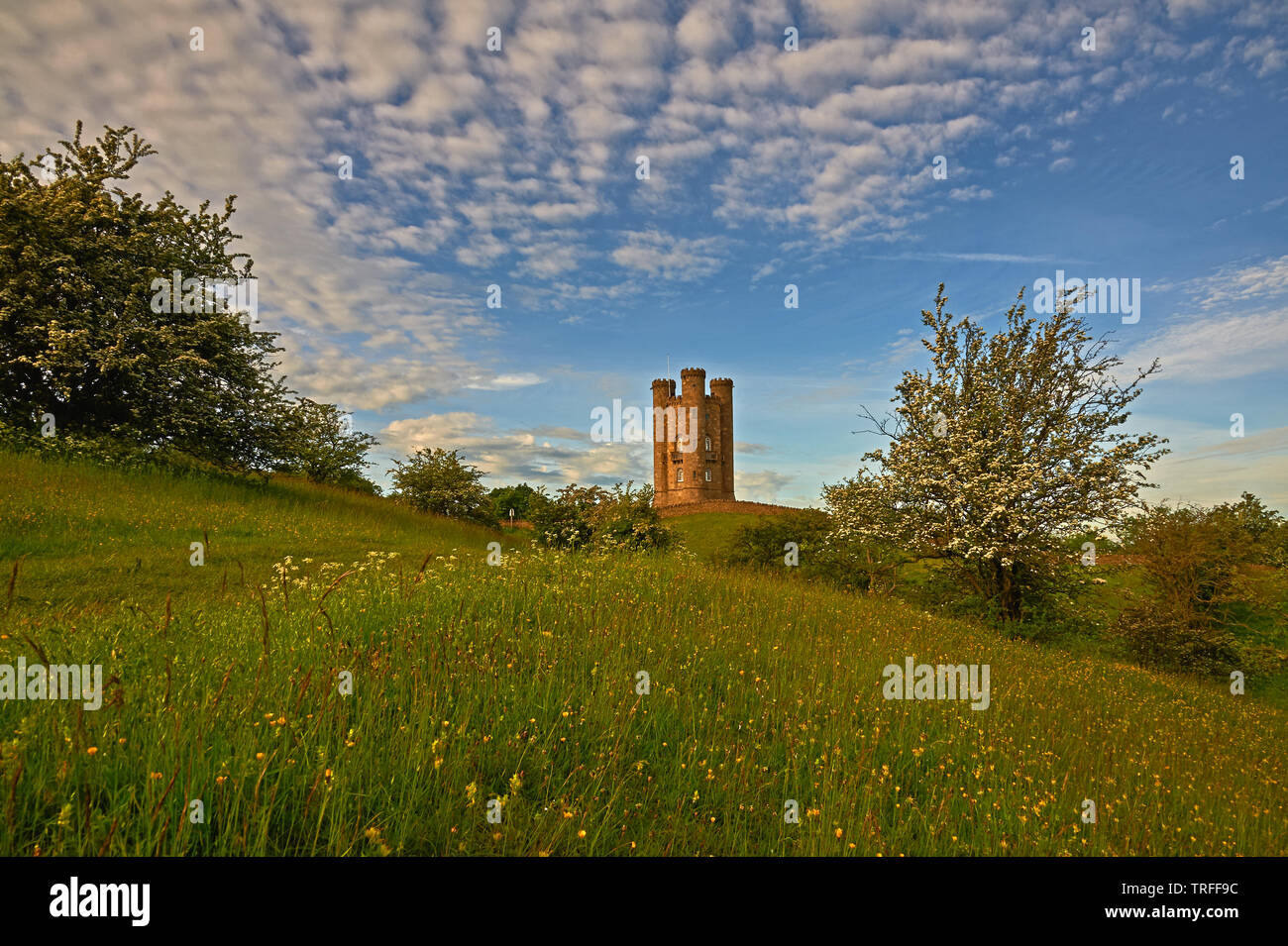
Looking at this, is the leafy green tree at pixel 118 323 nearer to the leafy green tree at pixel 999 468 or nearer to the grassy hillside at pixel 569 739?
the grassy hillside at pixel 569 739

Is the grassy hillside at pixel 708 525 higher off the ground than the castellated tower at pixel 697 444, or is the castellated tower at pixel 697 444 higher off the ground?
the castellated tower at pixel 697 444

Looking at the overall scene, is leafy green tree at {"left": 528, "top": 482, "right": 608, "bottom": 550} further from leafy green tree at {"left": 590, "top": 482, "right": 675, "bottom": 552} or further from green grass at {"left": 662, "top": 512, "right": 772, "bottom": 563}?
green grass at {"left": 662, "top": 512, "right": 772, "bottom": 563}

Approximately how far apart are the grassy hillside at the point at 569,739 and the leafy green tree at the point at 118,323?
13829mm

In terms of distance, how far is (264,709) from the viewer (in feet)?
12.3

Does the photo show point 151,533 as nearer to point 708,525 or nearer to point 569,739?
point 569,739

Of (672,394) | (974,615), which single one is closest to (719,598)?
(974,615)

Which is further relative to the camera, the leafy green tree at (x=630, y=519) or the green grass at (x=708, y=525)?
the green grass at (x=708, y=525)

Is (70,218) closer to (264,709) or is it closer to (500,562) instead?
(500,562)

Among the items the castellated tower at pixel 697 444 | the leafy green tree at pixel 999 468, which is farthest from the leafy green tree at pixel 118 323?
the castellated tower at pixel 697 444

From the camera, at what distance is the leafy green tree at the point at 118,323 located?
19.4 m

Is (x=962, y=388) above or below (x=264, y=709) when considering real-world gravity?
above

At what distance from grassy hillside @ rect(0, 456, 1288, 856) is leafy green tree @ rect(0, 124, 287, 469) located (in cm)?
1383

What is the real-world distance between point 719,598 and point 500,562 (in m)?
3.65

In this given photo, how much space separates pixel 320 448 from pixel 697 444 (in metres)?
59.0
